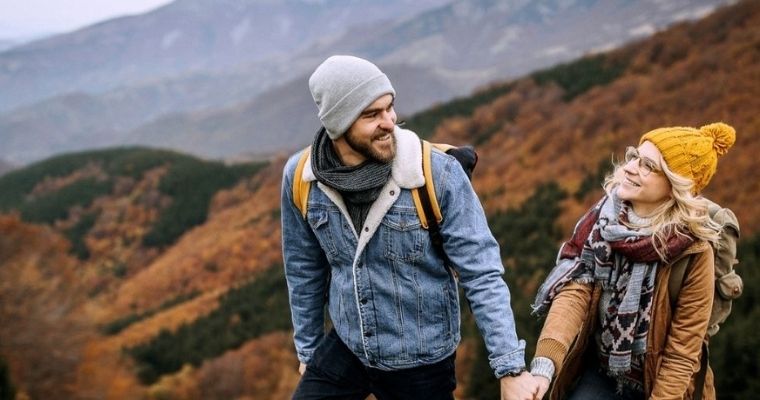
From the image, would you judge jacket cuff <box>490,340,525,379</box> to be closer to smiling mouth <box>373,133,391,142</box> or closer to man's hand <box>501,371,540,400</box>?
man's hand <box>501,371,540,400</box>

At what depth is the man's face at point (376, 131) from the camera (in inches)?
72.7

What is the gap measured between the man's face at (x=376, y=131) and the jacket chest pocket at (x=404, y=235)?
19 cm

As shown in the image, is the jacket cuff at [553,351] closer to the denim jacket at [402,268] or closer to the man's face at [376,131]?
the denim jacket at [402,268]

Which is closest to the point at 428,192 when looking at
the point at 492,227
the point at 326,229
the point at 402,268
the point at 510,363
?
the point at 402,268

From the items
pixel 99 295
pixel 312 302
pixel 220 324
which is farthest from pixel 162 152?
pixel 312 302

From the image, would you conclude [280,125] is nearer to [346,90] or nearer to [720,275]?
[346,90]

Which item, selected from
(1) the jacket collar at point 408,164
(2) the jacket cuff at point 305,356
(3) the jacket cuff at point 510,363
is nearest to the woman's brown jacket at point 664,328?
(3) the jacket cuff at point 510,363

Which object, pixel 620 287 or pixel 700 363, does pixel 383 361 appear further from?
pixel 700 363

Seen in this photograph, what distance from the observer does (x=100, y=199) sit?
52531 mm

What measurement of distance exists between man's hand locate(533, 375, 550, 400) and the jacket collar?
0.69 meters

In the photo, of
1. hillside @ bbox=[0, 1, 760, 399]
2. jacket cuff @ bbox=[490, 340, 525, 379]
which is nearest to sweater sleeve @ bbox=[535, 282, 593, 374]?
jacket cuff @ bbox=[490, 340, 525, 379]

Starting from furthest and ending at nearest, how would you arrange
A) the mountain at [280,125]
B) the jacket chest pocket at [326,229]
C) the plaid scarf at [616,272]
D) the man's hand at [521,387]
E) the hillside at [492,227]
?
the mountain at [280,125]
the hillside at [492,227]
the jacket chest pocket at [326,229]
the plaid scarf at [616,272]
the man's hand at [521,387]

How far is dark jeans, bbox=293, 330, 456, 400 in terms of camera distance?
2074 millimetres

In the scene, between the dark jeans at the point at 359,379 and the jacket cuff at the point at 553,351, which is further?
the dark jeans at the point at 359,379
